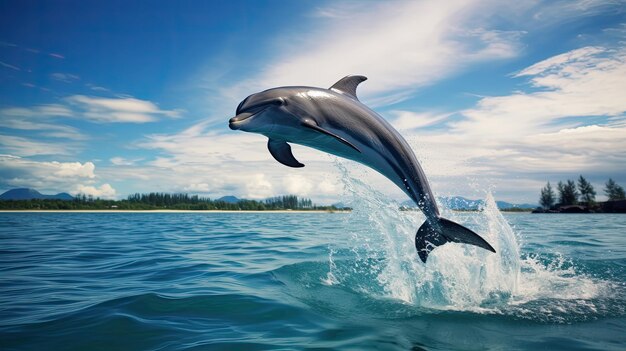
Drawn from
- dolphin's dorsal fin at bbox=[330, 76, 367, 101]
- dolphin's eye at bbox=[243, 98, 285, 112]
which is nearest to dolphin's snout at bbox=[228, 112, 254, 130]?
dolphin's eye at bbox=[243, 98, 285, 112]

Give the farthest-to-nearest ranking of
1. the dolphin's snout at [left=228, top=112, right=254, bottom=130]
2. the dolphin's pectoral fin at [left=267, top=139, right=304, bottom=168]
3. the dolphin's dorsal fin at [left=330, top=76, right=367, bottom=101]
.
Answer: the dolphin's dorsal fin at [left=330, top=76, right=367, bottom=101]
the dolphin's pectoral fin at [left=267, top=139, right=304, bottom=168]
the dolphin's snout at [left=228, top=112, right=254, bottom=130]

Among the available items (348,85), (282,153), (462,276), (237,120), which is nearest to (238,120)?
(237,120)

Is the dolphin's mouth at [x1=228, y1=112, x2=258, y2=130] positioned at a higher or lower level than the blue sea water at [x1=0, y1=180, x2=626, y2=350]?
higher

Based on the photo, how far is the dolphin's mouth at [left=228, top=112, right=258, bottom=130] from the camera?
430 centimetres

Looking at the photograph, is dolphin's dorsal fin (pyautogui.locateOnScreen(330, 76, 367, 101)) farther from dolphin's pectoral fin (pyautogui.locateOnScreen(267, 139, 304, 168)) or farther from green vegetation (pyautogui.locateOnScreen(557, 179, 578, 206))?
green vegetation (pyautogui.locateOnScreen(557, 179, 578, 206))

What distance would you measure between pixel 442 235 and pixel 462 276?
199 centimetres

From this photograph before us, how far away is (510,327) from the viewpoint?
5.05 meters

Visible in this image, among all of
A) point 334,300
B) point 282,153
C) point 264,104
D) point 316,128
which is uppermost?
point 264,104

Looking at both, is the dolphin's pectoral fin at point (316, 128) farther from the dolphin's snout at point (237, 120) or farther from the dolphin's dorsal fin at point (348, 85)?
the dolphin's dorsal fin at point (348, 85)

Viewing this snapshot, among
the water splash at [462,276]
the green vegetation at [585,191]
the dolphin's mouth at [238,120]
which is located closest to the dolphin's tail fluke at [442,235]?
the water splash at [462,276]

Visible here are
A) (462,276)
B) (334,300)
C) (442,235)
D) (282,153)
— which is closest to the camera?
(282,153)

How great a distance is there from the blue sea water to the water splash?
0.10ft

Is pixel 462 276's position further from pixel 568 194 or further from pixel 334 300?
pixel 568 194

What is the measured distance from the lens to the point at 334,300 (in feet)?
21.0
